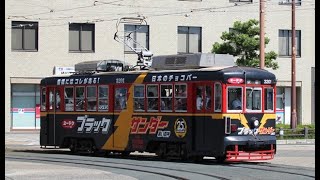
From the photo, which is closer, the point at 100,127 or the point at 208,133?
the point at 208,133

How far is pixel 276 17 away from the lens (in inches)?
2235

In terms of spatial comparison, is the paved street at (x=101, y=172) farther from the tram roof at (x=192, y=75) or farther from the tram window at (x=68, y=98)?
the tram window at (x=68, y=98)

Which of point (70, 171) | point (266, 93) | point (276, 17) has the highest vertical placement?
point (276, 17)

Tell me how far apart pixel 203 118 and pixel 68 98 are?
6771 mm

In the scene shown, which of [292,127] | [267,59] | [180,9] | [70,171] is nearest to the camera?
[70,171]

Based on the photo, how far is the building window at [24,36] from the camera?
1965 inches

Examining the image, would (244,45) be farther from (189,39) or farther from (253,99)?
(253,99)

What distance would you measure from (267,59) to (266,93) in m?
22.1

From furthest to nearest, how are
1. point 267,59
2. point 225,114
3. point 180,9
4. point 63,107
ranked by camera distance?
point 180,9
point 267,59
point 63,107
point 225,114

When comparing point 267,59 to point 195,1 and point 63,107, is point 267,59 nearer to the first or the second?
point 195,1

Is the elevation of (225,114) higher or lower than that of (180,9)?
lower

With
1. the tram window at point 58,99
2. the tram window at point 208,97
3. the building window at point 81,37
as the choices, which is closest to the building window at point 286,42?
the building window at point 81,37

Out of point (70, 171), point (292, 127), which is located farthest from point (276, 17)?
point (70, 171)
